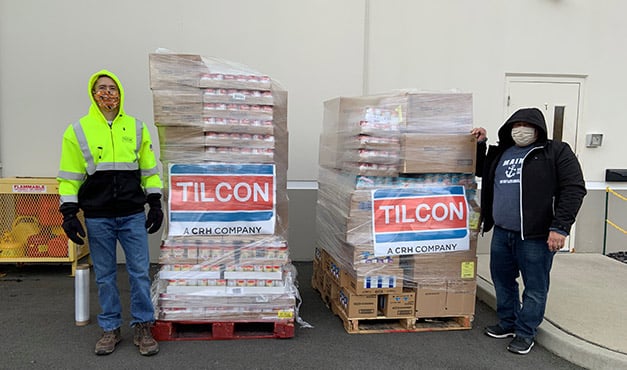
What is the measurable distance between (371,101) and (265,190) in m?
1.29

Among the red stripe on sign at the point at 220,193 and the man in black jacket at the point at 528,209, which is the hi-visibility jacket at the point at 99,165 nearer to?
the red stripe on sign at the point at 220,193

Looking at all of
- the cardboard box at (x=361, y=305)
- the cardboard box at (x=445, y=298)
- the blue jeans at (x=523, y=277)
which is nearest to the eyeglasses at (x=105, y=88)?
the cardboard box at (x=361, y=305)

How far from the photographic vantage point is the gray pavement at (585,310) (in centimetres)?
368

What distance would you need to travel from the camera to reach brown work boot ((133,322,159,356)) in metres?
3.67

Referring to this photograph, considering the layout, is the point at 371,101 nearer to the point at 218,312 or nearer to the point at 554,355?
the point at 218,312

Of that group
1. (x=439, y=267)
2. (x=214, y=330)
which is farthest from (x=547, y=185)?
(x=214, y=330)

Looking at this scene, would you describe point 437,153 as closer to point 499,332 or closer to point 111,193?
point 499,332

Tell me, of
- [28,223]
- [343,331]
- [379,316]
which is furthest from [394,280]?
[28,223]

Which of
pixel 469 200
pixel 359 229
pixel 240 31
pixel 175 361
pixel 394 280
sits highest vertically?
pixel 240 31

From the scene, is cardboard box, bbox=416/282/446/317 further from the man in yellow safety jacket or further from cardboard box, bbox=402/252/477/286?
the man in yellow safety jacket

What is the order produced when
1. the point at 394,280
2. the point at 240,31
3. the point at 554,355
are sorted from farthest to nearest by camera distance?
the point at 240,31 → the point at 394,280 → the point at 554,355

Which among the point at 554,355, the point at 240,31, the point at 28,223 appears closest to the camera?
the point at 554,355

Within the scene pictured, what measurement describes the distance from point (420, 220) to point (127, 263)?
257cm

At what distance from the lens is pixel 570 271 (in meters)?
5.95
